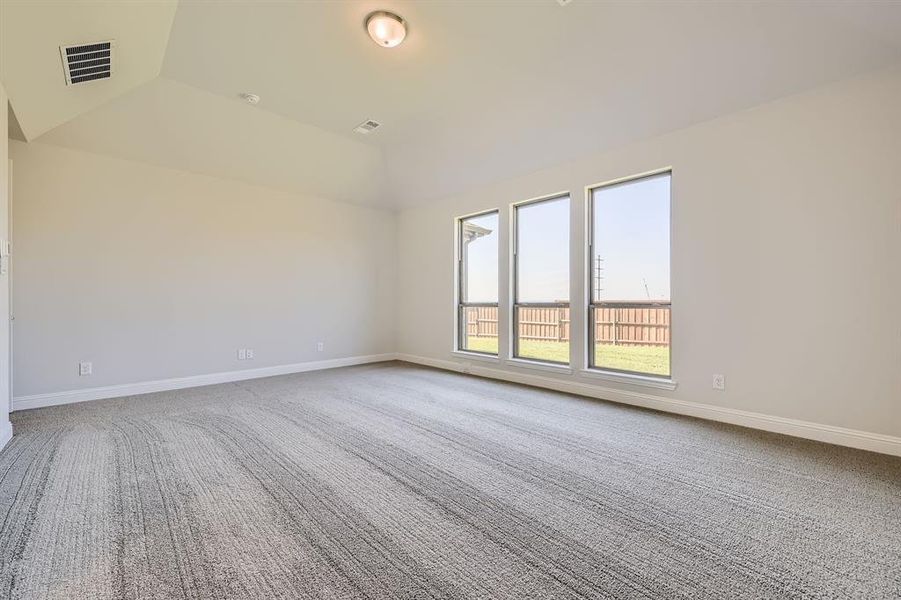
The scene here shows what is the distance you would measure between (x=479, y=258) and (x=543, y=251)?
3.62ft

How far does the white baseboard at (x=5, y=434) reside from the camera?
8.93 ft

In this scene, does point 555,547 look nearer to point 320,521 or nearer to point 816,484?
point 320,521

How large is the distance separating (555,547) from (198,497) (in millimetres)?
1817

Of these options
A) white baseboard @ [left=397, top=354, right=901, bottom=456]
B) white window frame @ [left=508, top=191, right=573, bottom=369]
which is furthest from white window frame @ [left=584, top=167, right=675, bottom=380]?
white window frame @ [left=508, top=191, right=573, bottom=369]

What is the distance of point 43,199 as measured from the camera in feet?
12.6

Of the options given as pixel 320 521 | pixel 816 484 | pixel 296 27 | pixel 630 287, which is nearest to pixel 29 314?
pixel 296 27

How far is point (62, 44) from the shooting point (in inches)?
99.3

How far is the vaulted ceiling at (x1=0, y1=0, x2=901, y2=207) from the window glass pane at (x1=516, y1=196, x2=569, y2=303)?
59 cm

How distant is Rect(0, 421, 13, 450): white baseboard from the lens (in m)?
2.72

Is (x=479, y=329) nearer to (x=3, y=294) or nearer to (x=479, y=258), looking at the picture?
(x=479, y=258)

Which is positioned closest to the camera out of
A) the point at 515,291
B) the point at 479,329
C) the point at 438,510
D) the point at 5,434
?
the point at 438,510

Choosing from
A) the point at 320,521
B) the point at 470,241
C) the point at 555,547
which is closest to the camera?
the point at 555,547

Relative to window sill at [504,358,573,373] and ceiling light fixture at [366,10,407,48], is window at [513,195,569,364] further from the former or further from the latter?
ceiling light fixture at [366,10,407,48]

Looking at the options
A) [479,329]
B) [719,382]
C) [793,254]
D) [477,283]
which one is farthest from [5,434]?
[793,254]
